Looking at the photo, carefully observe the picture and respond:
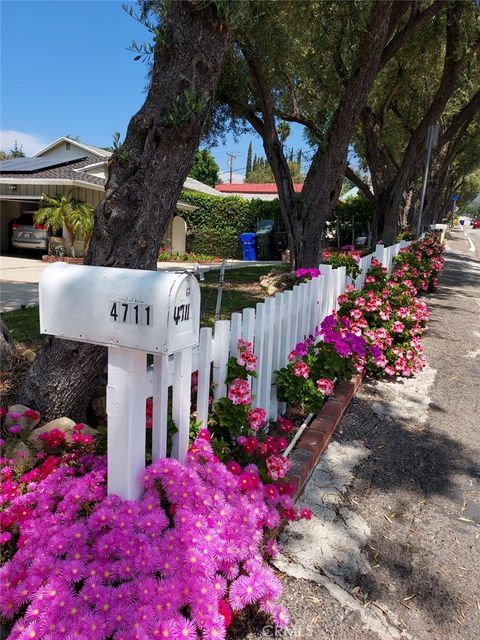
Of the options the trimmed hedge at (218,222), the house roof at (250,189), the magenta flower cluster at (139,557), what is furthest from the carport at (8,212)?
the house roof at (250,189)

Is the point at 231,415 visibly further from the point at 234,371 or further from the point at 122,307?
the point at 122,307

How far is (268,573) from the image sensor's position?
1.89 metres

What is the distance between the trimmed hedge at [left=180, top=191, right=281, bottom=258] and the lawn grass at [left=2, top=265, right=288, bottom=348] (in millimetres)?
7846

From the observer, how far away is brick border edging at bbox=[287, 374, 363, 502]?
2793mm

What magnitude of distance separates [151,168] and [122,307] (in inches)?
48.0

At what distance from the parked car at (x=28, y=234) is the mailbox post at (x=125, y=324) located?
14.8 m

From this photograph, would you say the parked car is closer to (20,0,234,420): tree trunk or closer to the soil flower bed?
(20,0,234,420): tree trunk

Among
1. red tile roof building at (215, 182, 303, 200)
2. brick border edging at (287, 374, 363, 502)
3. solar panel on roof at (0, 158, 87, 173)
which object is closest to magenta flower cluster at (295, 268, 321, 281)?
brick border edging at (287, 374, 363, 502)

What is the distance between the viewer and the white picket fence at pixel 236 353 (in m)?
2.05

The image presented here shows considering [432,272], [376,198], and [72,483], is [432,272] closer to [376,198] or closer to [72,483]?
[376,198]

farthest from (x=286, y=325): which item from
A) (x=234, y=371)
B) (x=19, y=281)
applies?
(x=19, y=281)

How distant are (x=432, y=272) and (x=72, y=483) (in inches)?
388

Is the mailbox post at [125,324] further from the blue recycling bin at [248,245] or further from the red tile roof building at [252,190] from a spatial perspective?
the red tile roof building at [252,190]

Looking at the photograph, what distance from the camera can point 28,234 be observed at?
15992 mm
